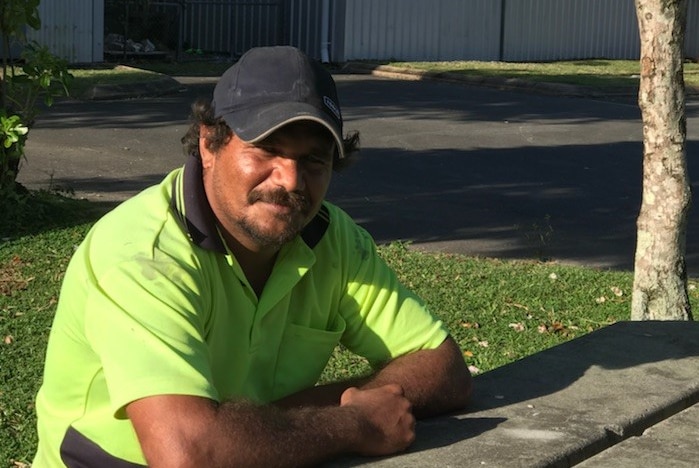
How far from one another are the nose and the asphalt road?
17.5ft

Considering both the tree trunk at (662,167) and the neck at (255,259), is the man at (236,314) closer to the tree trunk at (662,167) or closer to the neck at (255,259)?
the neck at (255,259)

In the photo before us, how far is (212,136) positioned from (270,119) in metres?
0.21

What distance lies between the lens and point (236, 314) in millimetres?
2830

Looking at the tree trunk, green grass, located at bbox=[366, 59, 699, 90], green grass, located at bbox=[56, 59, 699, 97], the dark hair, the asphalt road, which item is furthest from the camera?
green grass, located at bbox=[366, 59, 699, 90]

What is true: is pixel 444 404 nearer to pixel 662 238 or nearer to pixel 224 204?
pixel 224 204

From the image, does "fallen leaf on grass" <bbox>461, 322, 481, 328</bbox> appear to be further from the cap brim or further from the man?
the cap brim

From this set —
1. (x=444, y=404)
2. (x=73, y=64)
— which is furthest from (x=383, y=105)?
(x=444, y=404)

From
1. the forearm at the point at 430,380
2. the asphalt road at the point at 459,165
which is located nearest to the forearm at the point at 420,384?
the forearm at the point at 430,380

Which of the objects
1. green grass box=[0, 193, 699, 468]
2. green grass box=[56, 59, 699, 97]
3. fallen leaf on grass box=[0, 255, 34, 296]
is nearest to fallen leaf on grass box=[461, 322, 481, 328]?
green grass box=[0, 193, 699, 468]

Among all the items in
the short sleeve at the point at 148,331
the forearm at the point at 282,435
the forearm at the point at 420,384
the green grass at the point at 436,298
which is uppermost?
the short sleeve at the point at 148,331

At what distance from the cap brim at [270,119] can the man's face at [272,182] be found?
0.13 ft

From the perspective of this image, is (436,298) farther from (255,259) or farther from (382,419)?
(382,419)

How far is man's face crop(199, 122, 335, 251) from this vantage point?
109 inches

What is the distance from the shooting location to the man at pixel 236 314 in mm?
2498
